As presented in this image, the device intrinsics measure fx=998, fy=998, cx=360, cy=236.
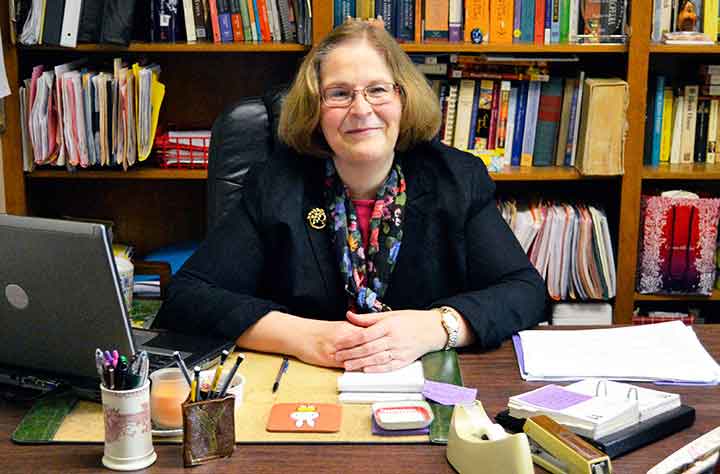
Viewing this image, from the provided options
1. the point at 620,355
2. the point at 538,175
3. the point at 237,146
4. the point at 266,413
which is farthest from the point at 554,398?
the point at 538,175

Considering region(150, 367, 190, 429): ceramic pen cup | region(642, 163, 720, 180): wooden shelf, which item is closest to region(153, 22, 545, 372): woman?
region(150, 367, 190, 429): ceramic pen cup

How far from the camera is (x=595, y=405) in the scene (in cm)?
138

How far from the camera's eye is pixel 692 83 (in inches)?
122

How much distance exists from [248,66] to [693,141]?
143 centimetres

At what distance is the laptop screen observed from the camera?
4.44 ft

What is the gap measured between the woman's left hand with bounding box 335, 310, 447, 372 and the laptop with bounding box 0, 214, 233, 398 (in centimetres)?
38

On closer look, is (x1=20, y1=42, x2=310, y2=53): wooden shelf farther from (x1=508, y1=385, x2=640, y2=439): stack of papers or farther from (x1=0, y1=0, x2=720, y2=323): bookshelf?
(x1=508, y1=385, x2=640, y2=439): stack of papers

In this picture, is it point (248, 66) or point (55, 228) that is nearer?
point (55, 228)

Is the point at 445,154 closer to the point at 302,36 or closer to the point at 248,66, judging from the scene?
the point at 302,36

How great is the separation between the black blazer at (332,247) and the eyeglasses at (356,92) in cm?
16

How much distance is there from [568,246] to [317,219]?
4.05 ft

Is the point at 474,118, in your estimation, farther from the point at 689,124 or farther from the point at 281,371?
the point at 281,371

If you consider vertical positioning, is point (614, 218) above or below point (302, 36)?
below

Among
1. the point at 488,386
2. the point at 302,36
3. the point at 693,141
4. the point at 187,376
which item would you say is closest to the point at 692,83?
the point at 693,141
